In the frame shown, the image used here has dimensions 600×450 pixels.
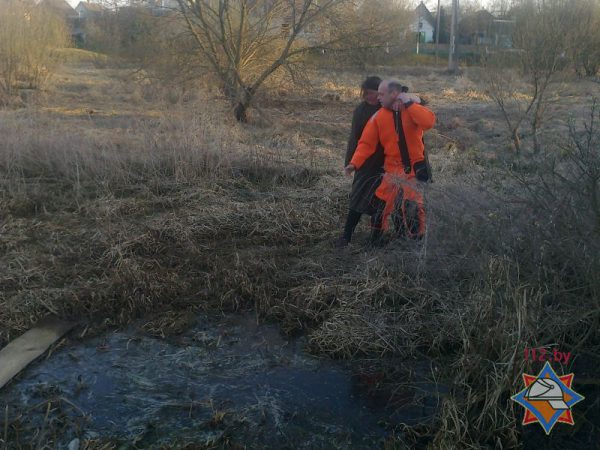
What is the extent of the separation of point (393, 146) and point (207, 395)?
253 cm

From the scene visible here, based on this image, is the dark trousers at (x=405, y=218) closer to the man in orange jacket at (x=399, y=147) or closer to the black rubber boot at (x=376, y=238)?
the man in orange jacket at (x=399, y=147)

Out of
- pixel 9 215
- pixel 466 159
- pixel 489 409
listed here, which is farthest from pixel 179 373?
pixel 466 159

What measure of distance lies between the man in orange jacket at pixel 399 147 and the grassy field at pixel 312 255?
25 centimetres

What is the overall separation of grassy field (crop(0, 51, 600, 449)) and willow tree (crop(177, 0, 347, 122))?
538 centimetres

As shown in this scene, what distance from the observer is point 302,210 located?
Answer: 6695 millimetres

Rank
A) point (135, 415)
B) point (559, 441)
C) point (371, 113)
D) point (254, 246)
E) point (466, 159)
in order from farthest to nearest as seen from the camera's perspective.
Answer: point (466, 159) → point (254, 246) → point (371, 113) → point (135, 415) → point (559, 441)

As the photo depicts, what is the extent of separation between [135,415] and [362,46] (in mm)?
13033

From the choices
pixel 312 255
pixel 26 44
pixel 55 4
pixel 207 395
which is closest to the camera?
pixel 207 395

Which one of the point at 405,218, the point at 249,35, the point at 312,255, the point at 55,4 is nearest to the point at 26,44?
the point at 55,4

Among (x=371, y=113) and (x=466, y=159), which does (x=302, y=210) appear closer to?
(x=371, y=113)

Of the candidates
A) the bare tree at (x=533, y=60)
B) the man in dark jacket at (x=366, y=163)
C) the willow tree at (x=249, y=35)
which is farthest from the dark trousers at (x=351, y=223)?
the willow tree at (x=249, y=35)

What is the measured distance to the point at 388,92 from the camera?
4895mm

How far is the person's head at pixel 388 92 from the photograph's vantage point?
16.0 ft

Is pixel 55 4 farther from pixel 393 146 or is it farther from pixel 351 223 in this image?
pixel 393 146
